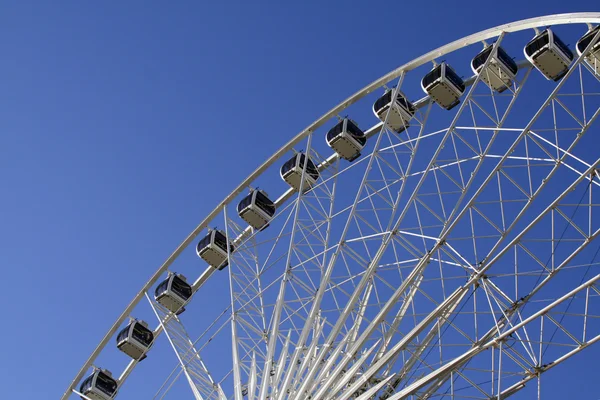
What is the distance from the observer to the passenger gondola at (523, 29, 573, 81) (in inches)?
1081

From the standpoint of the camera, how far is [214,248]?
117 feet

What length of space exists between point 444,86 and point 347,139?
423cm

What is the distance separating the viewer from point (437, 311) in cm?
2478

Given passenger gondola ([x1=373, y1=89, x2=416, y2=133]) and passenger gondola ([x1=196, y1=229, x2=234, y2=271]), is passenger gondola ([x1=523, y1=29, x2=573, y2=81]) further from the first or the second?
passenger gondola ([x1=196, y1=229, x2=234, y2=271])

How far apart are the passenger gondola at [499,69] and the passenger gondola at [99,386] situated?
1809cm

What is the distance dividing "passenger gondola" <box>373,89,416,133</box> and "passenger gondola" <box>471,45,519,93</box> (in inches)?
128

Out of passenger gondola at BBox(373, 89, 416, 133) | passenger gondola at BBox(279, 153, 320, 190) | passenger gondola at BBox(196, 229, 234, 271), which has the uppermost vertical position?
passenger gondola at BBox(373, 89, 416, 133)

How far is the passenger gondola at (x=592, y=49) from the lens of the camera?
25.4 metres

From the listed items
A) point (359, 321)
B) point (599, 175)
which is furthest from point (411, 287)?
point (599, 175)

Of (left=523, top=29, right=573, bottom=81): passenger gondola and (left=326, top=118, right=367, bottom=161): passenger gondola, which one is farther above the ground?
(left=523, top=29, right=573, bottom=81): passenger gondola

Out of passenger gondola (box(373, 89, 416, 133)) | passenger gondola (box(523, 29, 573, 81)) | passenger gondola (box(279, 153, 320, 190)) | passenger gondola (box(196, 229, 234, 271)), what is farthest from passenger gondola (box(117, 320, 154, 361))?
passenger gondola (box(523, 29, 573, 81))

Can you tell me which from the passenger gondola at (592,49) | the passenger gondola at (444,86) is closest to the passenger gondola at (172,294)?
the passenger gondola at (444,86)

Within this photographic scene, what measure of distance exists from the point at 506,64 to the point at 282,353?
1109 cm

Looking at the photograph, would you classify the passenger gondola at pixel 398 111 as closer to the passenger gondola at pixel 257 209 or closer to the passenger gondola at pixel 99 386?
the passenger gondola at pixel 257 209
